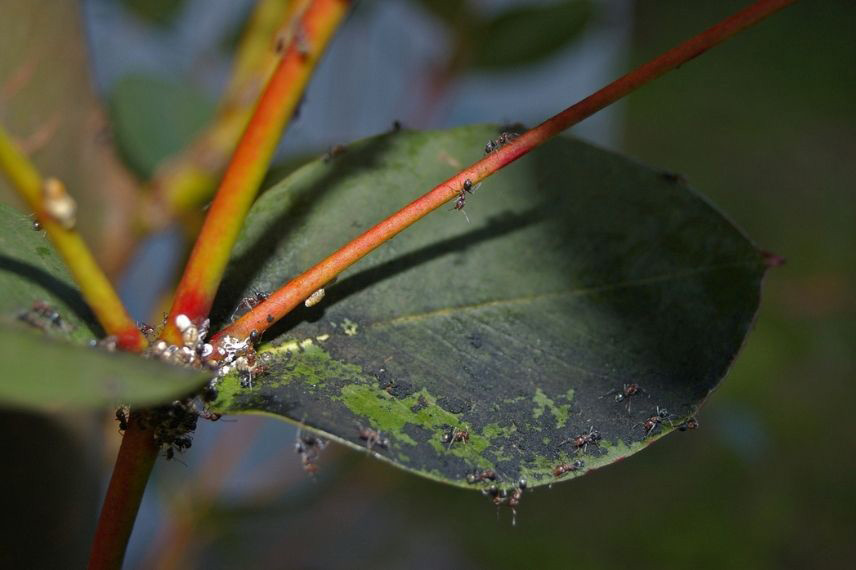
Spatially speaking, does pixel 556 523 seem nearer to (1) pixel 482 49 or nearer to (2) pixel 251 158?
(1) pixel 482 49

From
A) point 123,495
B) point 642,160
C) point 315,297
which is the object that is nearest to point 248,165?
point 315,297

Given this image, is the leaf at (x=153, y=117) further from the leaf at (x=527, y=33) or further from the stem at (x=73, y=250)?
the stem at (x=73, y=250)

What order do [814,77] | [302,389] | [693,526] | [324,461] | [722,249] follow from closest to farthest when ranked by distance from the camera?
[302,389], [722,249], [324,461], [693,526], [814,77]

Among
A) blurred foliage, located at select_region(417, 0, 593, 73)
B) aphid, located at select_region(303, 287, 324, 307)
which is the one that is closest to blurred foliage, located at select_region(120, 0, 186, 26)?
blurred foliage, located at select_region(417, 0, 593, 73)

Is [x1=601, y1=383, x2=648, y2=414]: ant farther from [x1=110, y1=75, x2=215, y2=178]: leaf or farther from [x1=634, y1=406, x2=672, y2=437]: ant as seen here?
[x1=110, y1=75, x2=215, y2=178]: leaf

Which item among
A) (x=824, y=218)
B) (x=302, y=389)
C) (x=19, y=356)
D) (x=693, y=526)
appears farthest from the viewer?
(x=824, y=218)

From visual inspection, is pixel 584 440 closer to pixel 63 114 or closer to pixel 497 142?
pixel 497 142

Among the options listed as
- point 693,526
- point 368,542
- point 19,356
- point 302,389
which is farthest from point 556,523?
point 19,356
